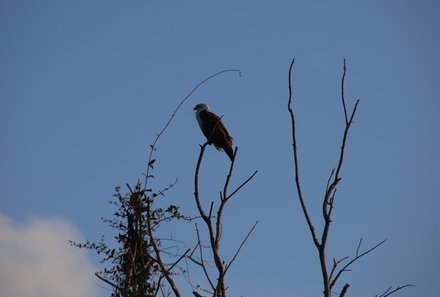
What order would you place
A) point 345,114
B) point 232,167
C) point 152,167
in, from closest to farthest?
point 345,114
point 232,167
point 152,167

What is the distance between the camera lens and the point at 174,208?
4188mm

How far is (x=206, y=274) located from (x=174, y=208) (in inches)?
51.5

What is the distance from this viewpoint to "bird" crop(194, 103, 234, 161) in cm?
747

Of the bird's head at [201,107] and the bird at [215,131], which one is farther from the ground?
the bird's head at [201,107]

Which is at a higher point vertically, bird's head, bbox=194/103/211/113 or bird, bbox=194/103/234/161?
bird's head, bbox=194/103/211/113

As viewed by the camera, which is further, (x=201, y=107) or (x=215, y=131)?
(x=201, y=107)

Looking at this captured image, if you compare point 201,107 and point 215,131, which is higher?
point 201,107

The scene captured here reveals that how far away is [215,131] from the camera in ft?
24.4

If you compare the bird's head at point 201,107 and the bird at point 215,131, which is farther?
the bird's head at point 201,107

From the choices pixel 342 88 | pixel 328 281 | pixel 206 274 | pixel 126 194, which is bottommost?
pixel 328 281

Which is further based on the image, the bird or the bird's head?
the bird's head

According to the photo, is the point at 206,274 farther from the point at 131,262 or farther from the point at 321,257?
the point at 321,257

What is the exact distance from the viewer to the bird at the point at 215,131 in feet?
24.5

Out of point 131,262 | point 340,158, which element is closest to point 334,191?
point 340,158
